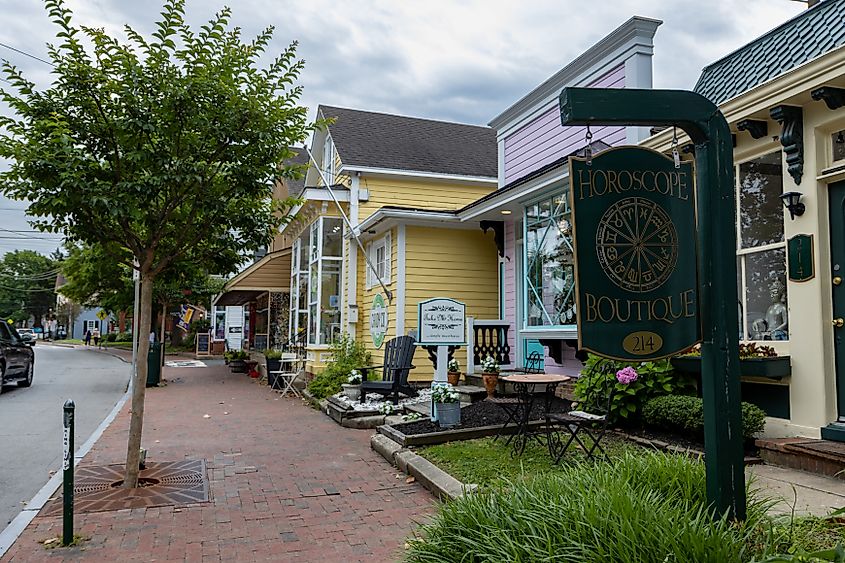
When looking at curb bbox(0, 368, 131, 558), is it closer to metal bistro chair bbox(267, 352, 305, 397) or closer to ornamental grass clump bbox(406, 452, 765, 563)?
ornamental grass clump bbox(406, 452, 765, 563)

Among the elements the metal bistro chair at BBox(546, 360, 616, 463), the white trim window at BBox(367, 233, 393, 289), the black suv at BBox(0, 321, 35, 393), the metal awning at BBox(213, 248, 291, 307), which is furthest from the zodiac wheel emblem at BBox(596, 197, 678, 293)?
the metal awning at BBox(213, 248, 291, 307)

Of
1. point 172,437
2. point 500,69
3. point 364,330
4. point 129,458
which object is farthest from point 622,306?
point 500,69

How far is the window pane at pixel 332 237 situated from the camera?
15328 millimetres

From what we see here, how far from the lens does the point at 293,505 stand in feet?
18.8

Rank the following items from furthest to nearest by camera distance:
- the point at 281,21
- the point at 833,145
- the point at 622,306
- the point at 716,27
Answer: the point at 716,27
the point at 281,21
the point at 833,145
the point at 622,306

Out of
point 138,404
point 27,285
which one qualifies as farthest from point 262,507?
point 27,285

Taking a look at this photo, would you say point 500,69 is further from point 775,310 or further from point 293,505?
point 293,505

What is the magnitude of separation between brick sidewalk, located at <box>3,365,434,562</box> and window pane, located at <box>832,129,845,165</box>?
15.7ft

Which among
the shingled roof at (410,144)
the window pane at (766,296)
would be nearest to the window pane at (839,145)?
the window pane at (766,296)

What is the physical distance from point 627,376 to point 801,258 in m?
2.04

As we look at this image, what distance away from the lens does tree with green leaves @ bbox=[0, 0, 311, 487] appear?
19.6ft

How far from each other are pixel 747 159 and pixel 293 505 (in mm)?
5690

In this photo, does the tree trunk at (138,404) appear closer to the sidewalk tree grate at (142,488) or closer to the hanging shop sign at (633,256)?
the sidewalk tree grate at (142,488)

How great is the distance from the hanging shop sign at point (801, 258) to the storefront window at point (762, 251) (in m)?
0.33
